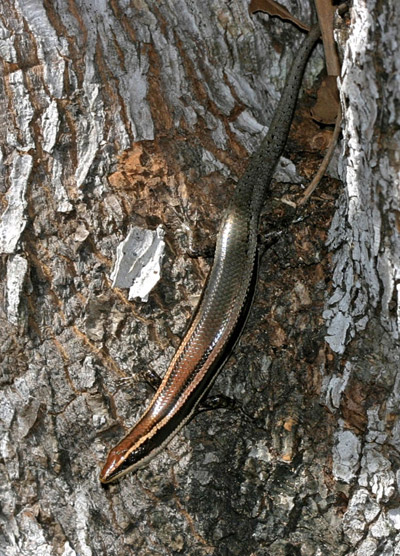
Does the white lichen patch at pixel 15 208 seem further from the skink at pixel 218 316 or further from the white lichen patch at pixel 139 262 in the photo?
the skink at pixel 218 316

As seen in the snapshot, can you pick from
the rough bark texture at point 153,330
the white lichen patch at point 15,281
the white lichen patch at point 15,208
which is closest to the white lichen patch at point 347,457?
the rough bark texture at point 153,330

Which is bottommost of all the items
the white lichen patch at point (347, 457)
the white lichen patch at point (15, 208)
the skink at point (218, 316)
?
the white lichen patch at point (347, 457)

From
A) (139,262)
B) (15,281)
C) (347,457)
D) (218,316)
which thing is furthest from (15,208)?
(347,457)

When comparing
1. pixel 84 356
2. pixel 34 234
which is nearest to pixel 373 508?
pixel 84 356

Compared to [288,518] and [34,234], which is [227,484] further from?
[34,234]

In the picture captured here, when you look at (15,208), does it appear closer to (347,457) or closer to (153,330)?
(153,330)

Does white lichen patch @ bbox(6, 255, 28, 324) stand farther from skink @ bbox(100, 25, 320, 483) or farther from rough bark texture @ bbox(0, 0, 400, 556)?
skink @ bbox(100, 25, 320, 483)
